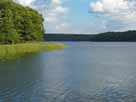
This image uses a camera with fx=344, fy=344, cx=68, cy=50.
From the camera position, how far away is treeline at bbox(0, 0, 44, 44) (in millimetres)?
94750

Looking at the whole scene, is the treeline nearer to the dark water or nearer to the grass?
the grass

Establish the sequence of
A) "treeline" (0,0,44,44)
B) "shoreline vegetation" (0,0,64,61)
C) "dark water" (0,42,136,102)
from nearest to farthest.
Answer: "dark water" (0,42,136,102), "shoreline vegetation" (0,0,64,61), "treeline" (0,0,44,44)

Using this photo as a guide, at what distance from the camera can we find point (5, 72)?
49500 mm

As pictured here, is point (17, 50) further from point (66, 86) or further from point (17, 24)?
point (66, 86)

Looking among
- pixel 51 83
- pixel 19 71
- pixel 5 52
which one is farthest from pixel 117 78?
pixel 5 52

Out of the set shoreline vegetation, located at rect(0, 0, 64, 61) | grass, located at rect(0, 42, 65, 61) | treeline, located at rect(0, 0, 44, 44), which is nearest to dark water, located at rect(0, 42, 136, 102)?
grass, located at rect(0, 42, 65, 61)

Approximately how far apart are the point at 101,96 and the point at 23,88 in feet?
29.6

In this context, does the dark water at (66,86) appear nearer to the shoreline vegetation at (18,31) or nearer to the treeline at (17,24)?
the shoreline vegetation at (18,31)

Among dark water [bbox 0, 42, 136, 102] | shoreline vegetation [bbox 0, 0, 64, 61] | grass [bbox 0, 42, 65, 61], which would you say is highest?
shoreline vegetation [bbox 0, 0, 64, 61]

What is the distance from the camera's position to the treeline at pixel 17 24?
311 feet

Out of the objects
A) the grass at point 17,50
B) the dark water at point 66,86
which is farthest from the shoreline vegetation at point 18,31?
the dark water at point 66,86

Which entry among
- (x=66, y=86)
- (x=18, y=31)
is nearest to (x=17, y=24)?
(x=18, y=31)

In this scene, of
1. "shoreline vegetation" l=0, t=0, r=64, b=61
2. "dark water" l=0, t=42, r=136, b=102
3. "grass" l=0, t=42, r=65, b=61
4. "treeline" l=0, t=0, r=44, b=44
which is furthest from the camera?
"treeline" l=0, t=0, r=44, b=44

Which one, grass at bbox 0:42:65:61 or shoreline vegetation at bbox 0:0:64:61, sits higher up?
shoreline vegetation at bbox 0:0:64:61
